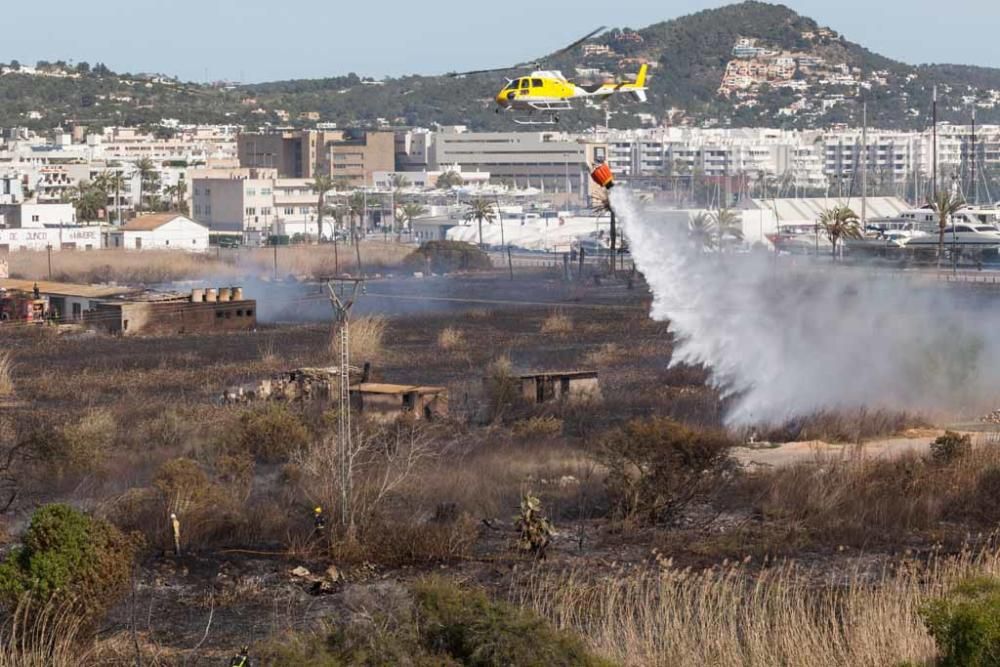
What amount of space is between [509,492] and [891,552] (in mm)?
7121

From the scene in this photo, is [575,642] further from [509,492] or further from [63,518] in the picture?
[509,492]

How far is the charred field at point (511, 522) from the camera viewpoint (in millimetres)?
20531

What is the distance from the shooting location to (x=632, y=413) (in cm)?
4006

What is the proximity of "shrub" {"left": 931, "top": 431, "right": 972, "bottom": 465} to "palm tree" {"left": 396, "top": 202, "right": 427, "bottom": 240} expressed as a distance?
104 metres

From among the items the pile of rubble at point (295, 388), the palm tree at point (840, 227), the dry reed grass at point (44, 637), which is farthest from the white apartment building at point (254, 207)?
the dry reed grass at point (44, 637)

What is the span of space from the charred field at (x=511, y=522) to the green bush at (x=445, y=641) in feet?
0.15

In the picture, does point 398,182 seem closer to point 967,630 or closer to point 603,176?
point 603,176

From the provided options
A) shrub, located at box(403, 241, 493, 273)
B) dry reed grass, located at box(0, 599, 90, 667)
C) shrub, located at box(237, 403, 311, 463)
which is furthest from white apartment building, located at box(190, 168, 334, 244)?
dry reed grass, located at box(0, 599, 90, 667)

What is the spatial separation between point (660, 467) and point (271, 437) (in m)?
8.95

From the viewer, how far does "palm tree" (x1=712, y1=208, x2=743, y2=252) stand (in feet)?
354

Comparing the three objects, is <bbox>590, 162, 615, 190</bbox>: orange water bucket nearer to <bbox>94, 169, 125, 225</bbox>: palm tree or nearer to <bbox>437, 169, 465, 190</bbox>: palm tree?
<bbox>94, 169, 125, 225</bbox>: palm tree

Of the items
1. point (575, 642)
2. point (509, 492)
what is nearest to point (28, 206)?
point (509, 492)

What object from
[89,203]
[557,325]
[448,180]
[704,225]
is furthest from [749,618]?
[448,180]

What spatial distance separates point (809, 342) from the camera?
44562 mm
